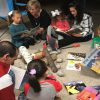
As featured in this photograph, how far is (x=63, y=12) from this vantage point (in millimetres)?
3797

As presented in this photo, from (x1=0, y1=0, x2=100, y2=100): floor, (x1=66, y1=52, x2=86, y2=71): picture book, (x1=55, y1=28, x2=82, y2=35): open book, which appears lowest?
(x1=0, y1=0, x2=100, y2=100): floor

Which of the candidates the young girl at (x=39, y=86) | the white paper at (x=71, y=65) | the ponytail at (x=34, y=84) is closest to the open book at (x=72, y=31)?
the white paper at (x=71, y=65)

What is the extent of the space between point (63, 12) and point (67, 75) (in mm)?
1201

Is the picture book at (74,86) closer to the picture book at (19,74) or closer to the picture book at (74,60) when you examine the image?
the picture book at (74,60)

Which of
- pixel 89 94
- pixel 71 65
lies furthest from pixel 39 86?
pixel 71 65

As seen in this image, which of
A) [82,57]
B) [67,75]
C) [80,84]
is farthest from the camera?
[82,57]

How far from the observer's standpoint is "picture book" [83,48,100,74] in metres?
2.77

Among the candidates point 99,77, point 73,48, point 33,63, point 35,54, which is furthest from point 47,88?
point 73,48

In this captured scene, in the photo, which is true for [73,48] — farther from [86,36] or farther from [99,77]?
[99,77]

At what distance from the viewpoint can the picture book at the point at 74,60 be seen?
119 inches

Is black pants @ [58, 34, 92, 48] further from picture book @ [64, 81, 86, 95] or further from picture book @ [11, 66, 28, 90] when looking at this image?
picture book @ [11, 66, 28, 90]

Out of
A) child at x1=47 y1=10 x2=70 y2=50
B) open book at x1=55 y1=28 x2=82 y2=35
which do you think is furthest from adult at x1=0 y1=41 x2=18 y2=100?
open book at x1=55 y1=28 x2=82 y2=35

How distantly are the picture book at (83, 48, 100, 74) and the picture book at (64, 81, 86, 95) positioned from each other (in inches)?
7.7

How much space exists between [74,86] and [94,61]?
14.3 inches
